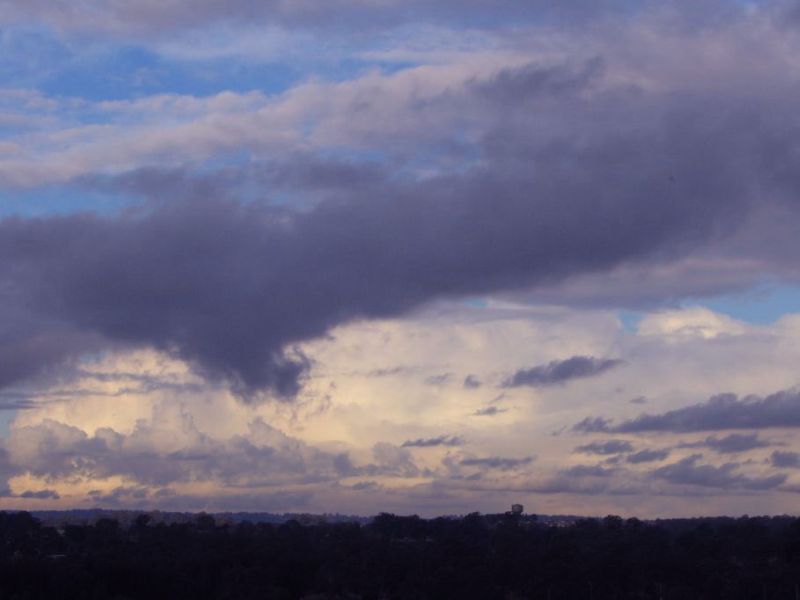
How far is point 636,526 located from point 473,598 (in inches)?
3510

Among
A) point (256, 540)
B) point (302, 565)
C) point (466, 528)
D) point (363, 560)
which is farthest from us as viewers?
point (466, 528)

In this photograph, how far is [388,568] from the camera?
4532 inches

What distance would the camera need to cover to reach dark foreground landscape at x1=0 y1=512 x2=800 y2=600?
99.4 metres

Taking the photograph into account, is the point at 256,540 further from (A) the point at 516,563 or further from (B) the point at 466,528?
(B) the point at 466,528

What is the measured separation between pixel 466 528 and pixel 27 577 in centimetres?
10399

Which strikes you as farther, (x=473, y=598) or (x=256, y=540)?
(x=256, y=540)

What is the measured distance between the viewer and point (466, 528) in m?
190

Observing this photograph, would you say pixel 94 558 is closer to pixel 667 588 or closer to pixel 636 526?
pixel 667 588

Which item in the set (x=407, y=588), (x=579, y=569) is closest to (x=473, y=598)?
(x=407, y=588)

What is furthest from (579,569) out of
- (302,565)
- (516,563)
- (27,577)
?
(27,577)

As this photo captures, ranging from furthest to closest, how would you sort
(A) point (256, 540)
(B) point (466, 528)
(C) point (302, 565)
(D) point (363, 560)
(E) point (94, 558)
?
(B) point (466, 528) → (A) point (256, 540) → (D) point (363, 560) → (C) point (302, 565) → (E) point (94, 558)

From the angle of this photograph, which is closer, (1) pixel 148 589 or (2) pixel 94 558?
(1) pixel 148 589

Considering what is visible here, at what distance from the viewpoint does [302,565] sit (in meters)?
116

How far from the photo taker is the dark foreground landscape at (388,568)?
326 feet
